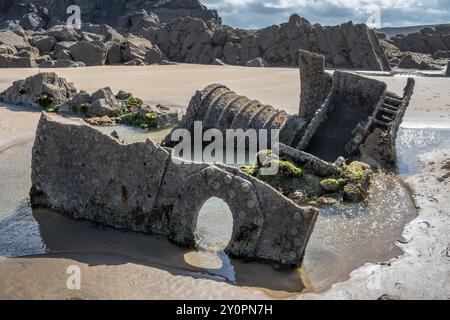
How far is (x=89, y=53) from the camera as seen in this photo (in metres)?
37.4

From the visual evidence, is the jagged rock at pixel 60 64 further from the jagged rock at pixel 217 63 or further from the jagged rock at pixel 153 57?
the jagged rock at pixel 217 63

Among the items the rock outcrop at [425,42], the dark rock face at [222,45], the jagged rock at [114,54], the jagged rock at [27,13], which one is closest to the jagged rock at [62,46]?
the dark rock face at [222,45]

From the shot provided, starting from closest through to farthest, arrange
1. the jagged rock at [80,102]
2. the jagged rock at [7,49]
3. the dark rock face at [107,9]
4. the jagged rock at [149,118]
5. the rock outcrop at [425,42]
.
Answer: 1. the jagged rock at [149,118]
2. the jagged rock at [80,102]
3. the jagged rock at [7,49]
4. the rock outcrop at [425,42]
5. the dark rock face at [107,9]

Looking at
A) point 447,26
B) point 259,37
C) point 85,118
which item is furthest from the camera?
point 447,26

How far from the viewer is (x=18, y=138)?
15.4 m

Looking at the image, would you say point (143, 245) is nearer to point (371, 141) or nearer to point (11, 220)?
point (11, 220)

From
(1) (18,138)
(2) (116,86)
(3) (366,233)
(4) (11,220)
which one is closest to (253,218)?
(3) (366,233)

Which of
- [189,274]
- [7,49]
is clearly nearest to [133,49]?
[7,49]

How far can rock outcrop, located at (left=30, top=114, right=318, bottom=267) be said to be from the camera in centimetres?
764

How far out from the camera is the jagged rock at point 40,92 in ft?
66.5

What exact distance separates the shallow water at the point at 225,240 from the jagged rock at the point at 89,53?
27453mm

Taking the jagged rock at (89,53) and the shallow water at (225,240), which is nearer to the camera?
the shallow water at (225,240)

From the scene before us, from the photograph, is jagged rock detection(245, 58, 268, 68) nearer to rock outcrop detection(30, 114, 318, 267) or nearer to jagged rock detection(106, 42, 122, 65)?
jagged rock detection(106, 42, 122, 65)

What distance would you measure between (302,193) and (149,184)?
3.82 meters
